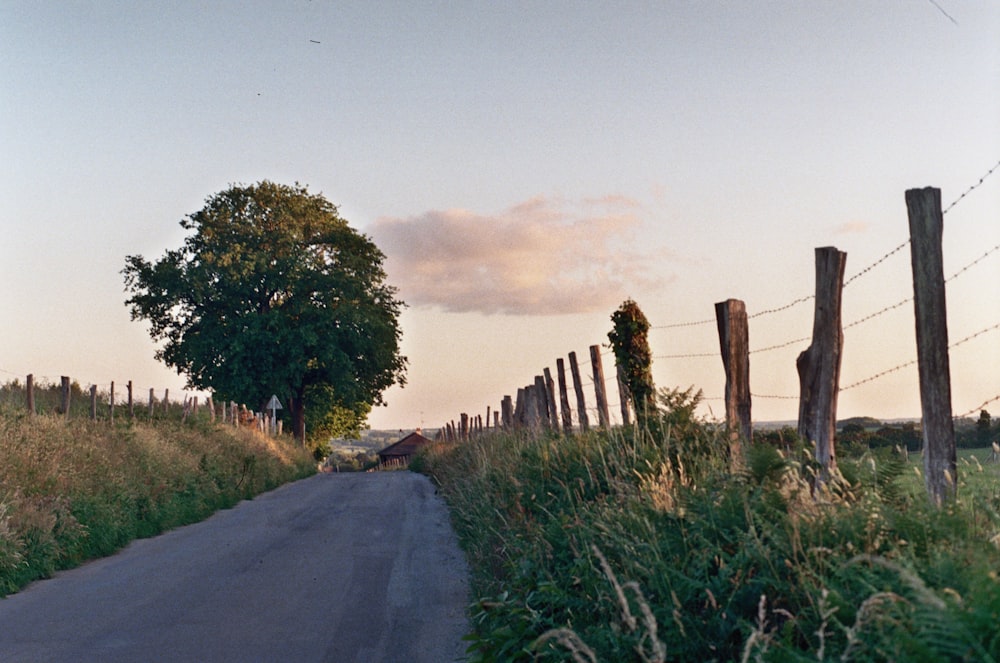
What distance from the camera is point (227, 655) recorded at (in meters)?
7.45

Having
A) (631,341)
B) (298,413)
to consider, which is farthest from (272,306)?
(631,341)

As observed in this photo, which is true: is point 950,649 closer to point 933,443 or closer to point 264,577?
point 933,443

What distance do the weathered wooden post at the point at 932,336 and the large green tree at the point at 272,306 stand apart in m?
44.1

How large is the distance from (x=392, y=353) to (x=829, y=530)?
170 ft

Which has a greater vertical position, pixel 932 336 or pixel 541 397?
pixel 541 397

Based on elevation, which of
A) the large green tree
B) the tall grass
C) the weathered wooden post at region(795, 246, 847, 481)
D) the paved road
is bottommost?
the paved road

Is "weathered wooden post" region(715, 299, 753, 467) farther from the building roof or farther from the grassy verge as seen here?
the building roof

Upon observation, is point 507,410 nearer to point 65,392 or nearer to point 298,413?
point 65,392

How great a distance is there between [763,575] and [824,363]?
10.6 ft

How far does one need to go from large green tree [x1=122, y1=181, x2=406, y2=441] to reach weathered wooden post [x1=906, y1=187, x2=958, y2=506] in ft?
145

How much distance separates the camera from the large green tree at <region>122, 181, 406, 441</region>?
50406mm

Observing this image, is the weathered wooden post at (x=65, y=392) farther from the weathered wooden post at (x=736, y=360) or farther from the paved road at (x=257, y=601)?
the weathered wooden post at (x=736, y=360)

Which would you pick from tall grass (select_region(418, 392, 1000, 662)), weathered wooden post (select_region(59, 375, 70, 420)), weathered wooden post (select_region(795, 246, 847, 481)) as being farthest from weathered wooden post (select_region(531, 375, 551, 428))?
weathered wooden post (select_region(795, 246, 847, 481))

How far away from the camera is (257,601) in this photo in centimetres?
968
